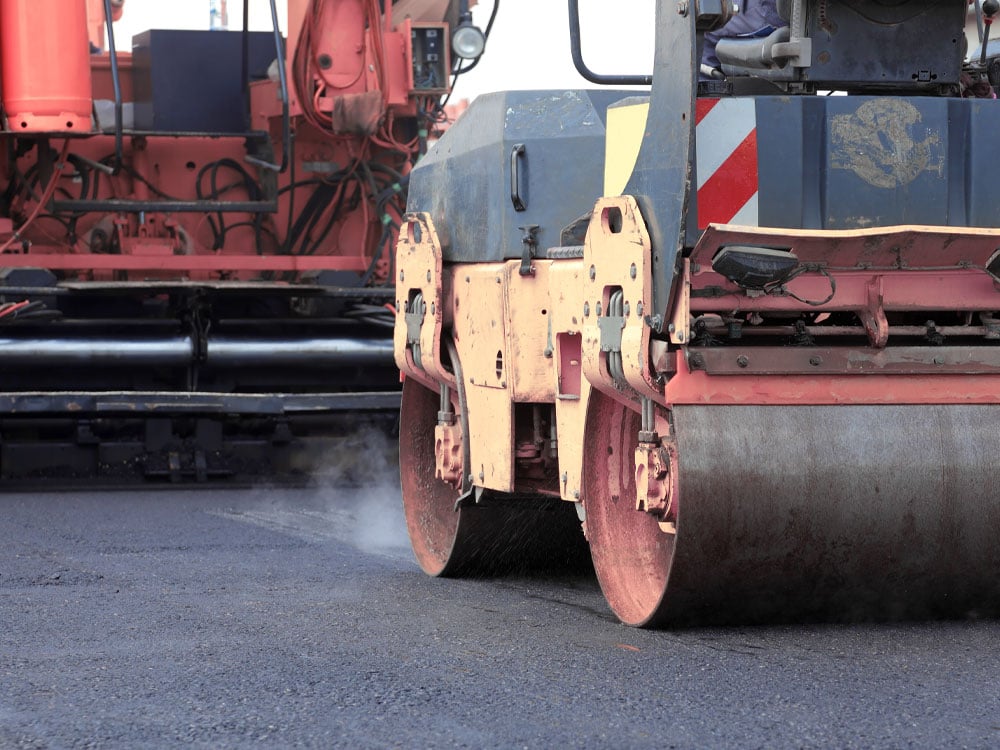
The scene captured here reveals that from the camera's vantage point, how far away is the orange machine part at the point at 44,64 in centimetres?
778

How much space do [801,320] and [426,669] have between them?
114cm

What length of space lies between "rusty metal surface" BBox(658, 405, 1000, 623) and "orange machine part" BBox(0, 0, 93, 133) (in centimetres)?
493

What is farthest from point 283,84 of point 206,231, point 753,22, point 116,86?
point 753,22

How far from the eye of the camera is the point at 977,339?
157 inches

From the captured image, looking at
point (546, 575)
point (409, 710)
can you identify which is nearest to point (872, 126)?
point (409, 710)

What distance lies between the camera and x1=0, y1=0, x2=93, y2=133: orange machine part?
25.5 feet

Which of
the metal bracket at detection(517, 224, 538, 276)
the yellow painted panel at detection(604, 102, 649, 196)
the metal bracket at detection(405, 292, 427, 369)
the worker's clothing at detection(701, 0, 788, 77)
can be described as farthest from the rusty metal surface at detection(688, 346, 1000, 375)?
the metal bracket at detection(405, 292, 427, 369)

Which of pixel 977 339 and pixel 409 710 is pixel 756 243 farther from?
pixel 409 710

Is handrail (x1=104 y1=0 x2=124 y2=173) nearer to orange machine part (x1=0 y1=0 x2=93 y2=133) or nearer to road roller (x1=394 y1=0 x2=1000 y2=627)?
orange machine part (x1=0 y1=0 x2=93 y2=133)

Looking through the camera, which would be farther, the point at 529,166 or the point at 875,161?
the point at 529,166

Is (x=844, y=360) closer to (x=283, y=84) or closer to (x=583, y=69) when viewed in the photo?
(x=583, y=69)

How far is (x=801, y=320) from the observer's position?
12.7 feet

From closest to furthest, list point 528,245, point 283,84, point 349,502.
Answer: point 528,245
point 349,502
point 283,84

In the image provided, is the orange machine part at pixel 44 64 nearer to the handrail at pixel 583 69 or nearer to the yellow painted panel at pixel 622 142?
the handrail at pixel 583 69
